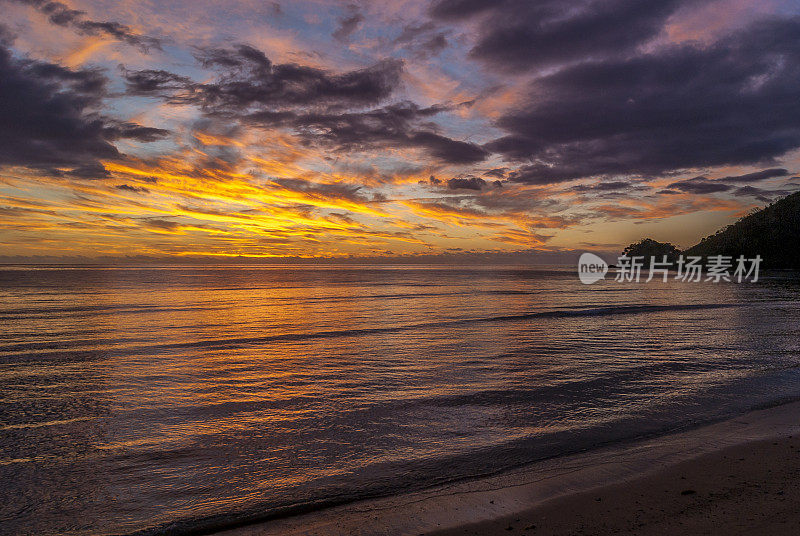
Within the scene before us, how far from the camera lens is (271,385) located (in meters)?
13.2

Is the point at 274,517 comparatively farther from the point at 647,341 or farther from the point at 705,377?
the point at 647,341

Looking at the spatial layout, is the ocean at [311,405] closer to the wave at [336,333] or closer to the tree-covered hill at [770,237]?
the wave at [336,333]

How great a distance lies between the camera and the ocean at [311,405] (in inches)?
267

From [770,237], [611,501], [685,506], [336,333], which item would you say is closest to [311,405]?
[611,501]

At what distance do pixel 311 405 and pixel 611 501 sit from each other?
720cm

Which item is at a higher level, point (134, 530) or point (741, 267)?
point (741, 267)

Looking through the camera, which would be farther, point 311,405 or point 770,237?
point 770,237

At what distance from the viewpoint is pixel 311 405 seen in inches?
442

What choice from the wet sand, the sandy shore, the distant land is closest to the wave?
the sandy shore

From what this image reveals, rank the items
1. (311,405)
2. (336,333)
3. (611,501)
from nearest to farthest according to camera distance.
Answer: (611,501) → (311,405) → (336,333)

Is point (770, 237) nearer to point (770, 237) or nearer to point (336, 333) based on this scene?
point (770, 237)

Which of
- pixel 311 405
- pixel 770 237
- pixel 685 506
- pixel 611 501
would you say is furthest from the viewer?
pixel 770 237

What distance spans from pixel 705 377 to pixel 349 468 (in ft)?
39.1

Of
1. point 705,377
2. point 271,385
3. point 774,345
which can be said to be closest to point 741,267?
point 774,345
